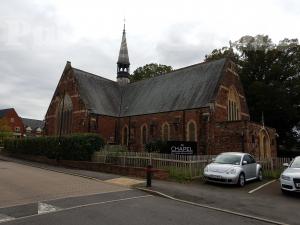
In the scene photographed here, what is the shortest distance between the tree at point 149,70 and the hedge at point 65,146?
75.5ft

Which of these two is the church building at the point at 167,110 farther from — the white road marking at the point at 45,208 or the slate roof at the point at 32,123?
the slate roof at the point at 32,123

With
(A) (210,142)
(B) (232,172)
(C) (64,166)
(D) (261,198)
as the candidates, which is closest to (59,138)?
(C) (64,166)

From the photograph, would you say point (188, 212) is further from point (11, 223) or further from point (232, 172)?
point (232, 172)

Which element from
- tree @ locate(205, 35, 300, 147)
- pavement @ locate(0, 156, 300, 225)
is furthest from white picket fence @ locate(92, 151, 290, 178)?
tree @ locate(205, 35, 300, 147)

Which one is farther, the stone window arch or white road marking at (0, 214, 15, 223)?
the stone window arch

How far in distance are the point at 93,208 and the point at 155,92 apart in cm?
2547

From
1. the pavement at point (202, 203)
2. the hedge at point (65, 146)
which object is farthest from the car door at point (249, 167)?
the hedge at point (65, 146)

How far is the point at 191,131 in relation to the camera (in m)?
28.4

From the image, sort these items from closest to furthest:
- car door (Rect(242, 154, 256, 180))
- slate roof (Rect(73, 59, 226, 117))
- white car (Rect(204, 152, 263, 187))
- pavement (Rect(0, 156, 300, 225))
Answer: pavement (Rect(0, 156, 300, 225))
white car (Rect(204, 152, 263, 187))
car door (Rect(242, 154, 256, 180))
slate roof (Rect(73, 59, 226, 117))

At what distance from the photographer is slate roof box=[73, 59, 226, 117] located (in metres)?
29.4

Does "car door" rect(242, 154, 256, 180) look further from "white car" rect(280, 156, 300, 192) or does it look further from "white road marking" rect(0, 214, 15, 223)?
"white road marking" rect(0, 214, 15, 223)

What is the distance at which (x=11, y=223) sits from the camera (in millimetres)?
7926

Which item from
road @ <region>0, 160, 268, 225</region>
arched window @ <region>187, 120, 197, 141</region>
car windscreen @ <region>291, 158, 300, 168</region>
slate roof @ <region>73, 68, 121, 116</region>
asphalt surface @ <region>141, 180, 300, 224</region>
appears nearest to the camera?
road @ <region>0, 160, 268, 225</region>

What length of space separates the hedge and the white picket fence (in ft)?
3.94
